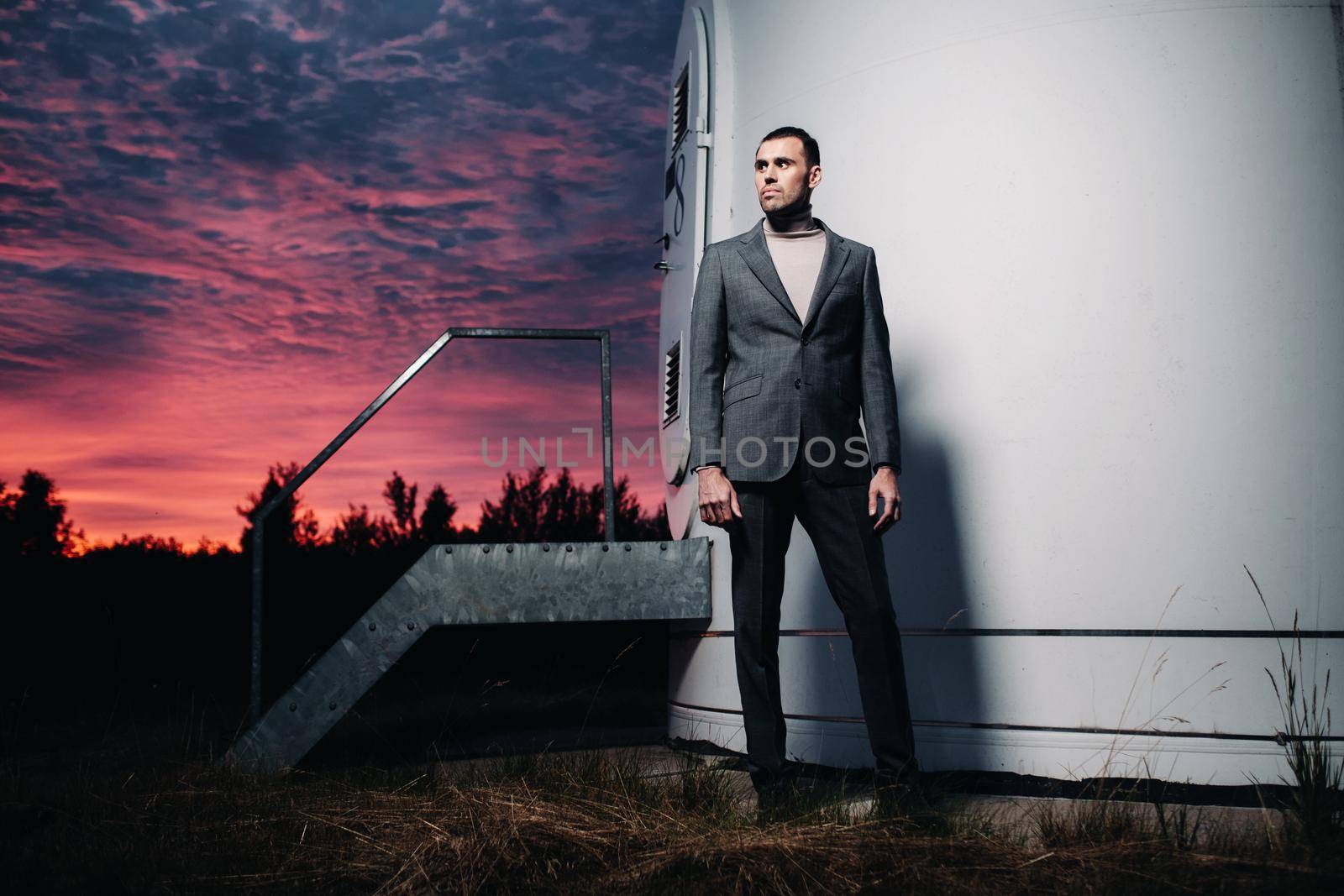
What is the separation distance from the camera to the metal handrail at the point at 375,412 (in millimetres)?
3551

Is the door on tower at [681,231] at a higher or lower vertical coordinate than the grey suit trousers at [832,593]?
higher

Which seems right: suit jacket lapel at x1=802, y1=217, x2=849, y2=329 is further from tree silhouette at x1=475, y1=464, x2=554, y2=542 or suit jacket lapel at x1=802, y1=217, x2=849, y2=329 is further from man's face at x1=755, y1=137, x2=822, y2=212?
tree silhouette at x1=475, y1=464, x2=554, y2=542

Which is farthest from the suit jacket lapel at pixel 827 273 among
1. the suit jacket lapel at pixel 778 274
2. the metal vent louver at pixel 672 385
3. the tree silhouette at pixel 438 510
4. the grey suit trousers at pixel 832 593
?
the tree silhouette at pixel 438 510

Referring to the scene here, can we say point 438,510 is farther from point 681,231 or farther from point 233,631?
point 681,231

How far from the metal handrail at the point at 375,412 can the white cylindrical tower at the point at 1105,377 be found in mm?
894

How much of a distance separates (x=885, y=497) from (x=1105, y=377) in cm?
99

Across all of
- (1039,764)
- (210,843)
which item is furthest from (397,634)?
(1039,764)

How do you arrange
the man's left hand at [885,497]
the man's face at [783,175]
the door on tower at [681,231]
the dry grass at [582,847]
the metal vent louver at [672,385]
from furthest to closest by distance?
the metal vent louver at [672,385] → the door on tower at [681,231] → the man's face at [783,175] → the man's left hand at [885,497] → the dry grass at [582,847]

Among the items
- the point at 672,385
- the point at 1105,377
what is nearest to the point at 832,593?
the point at 1105,377

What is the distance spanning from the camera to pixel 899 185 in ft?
11.4

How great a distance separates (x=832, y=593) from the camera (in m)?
2.65

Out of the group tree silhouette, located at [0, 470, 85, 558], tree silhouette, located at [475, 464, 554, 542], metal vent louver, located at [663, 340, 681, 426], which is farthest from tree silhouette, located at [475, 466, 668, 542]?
tree silhouette, located at [0, 470, 85, 558]

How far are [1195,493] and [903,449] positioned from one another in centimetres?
82

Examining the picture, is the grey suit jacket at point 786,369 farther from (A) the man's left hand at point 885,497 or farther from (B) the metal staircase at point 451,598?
(B) the metal staircase at point 451,598
